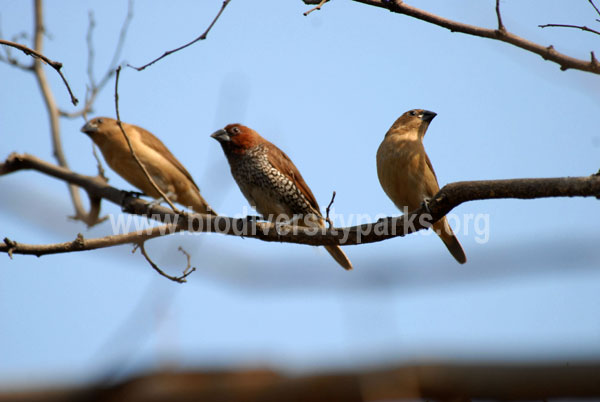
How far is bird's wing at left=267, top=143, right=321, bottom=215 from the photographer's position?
638 centimetres

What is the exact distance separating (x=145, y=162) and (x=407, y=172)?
3.08 meters

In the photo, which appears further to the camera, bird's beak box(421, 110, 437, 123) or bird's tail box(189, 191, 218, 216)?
bird's tail box(189, 191, 218, 216)

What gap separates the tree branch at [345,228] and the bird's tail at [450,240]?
1.47 m

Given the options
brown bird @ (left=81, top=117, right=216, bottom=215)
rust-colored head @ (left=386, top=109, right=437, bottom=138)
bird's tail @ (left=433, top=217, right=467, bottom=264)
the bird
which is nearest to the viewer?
the bird

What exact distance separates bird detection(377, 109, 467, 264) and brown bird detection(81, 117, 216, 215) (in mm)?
2255

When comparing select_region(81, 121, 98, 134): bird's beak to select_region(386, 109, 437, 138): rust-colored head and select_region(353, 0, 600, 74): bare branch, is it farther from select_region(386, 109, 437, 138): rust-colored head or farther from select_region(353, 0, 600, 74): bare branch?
select_region(353, 0, 600, 74): bare branch

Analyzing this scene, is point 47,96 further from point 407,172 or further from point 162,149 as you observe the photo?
point 407,172

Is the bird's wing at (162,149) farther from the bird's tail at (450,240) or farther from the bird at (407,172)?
the bird's tail at (450,240)

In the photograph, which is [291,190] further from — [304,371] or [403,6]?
[304,371]

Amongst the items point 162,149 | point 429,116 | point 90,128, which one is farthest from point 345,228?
point 90,128

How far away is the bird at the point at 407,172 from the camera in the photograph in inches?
215

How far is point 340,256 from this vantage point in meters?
6.23

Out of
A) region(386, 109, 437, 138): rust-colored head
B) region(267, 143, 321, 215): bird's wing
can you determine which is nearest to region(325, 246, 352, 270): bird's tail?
region(267, 143, 321, 215): bird's wing

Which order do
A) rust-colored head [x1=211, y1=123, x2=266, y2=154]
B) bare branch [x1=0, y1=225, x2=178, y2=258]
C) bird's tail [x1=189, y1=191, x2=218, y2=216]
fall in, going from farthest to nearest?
1. bird's tail [x1=189, y1=191, x2=218, y2=216]
2. rust-colored head [x1=211, y1=123, x2=266, y2=154]
3. bare branch [x1=0, y1=225, x2=178, y2=258]
